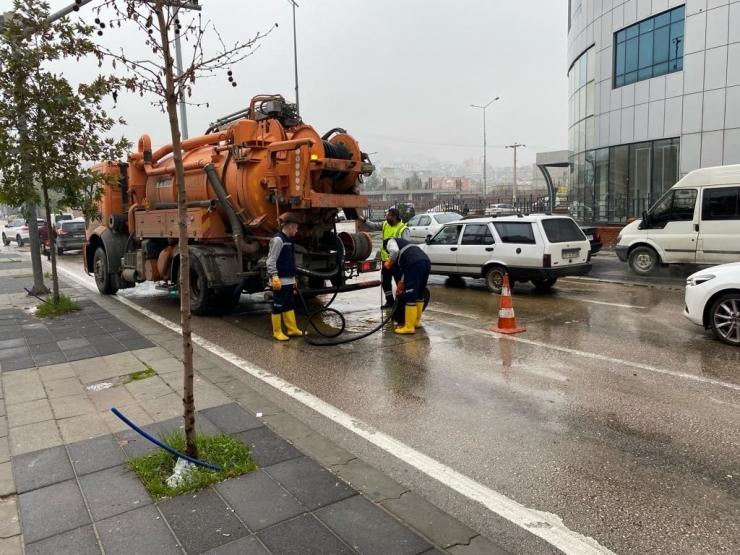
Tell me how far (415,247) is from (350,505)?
545cm

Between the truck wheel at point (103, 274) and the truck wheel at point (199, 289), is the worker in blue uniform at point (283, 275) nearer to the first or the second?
the truck wheel at point (199, 289)

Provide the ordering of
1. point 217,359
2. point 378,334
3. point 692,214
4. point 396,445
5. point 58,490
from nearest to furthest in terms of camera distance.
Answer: point 58,490
point 396,445
point 217,359
point 378,334
point 692,214

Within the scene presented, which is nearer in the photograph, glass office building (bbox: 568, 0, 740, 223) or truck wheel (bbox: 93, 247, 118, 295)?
truck wheel (bbox: 93, 247, 118, 295)

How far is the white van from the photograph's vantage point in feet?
40.4

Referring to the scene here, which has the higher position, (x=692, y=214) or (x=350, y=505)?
(x=692, y=214)

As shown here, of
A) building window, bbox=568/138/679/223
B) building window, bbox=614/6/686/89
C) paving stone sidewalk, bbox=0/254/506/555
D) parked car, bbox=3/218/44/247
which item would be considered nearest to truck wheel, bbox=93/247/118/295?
paving stone sidewalk, bbox=0/254/506/555

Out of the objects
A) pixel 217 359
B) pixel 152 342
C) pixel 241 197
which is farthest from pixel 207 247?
pixel 217 359

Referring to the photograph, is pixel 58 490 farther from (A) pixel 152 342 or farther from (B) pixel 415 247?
(B) pixel 415 247

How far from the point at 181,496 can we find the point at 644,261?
44.1 feet

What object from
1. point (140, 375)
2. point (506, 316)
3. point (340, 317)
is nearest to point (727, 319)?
point (506, 316)

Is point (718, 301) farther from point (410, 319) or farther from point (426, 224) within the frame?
point (426, 224)

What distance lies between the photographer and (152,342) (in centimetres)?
766

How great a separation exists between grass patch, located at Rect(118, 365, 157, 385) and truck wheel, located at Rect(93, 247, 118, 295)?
6.88 metres

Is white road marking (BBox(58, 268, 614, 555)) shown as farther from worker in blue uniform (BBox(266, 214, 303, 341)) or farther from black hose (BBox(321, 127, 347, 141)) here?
black hose (BBox(321, 127, 347, 141))
